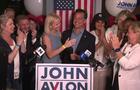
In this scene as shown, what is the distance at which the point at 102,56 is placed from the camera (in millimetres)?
4805

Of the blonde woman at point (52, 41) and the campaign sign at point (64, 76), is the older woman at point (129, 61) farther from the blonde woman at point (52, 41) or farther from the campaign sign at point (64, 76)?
the blonde woman at point (52, 41)

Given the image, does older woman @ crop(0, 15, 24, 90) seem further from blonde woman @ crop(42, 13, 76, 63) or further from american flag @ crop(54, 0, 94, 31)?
american flag @ crop(54, 0, 94, 31)

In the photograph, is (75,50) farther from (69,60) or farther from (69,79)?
(69,79)

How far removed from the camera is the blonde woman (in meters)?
4.22

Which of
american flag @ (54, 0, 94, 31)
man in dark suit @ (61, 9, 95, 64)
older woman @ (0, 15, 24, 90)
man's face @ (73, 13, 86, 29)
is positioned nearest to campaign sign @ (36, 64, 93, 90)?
older woman @ (0, 15, 24, 90)

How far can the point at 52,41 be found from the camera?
434 centimetres

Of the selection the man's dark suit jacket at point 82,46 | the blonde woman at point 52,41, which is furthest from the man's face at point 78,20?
the blonde woman at point 52,41

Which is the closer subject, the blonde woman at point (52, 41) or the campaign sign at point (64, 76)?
the campaign sign at point (64, 76)

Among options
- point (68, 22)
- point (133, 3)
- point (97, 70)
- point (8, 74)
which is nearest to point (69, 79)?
point (8, 74)

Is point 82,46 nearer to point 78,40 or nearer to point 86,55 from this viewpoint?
point 78,40

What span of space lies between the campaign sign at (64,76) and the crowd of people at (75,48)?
29 centimetres

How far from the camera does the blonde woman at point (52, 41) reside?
4223 millimetres

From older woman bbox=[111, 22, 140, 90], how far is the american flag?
59.3 inches

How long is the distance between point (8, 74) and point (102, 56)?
1314 millimetres
